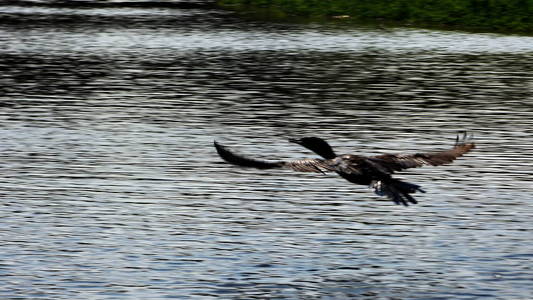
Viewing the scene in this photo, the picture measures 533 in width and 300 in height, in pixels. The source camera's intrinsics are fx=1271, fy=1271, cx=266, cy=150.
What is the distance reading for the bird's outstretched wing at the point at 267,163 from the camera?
11.6m

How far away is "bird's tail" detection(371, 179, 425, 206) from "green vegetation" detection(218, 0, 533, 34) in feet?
108

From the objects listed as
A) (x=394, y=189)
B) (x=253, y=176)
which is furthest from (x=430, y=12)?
(x=394, y=189)

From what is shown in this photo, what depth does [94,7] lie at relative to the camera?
5591cm

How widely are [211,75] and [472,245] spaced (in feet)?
58.3

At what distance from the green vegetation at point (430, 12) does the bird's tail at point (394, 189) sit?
3277cm

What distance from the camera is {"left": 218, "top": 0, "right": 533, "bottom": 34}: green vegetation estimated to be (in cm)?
4544

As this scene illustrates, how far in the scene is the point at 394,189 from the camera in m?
12.2

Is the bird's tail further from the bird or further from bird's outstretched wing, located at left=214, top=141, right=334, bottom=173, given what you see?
bird's outstretched wing, located at left=214, top=141, right=334, bottom=173

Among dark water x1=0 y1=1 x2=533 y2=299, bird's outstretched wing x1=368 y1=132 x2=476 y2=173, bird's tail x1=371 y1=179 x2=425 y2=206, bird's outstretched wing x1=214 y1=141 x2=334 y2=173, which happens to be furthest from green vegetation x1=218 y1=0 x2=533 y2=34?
bird's tail x1=371 y1=179 x2=425 y2=206

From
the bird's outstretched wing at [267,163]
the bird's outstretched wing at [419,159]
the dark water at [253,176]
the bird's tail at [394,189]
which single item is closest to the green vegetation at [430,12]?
the dark water at [253,176]

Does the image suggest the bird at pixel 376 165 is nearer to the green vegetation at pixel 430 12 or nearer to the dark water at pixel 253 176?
the dark water at pixel 253 176

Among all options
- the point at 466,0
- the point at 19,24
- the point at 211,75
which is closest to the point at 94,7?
the point at 19,24

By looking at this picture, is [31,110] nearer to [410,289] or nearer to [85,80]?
[85,80]

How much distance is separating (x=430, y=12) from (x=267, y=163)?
37132mm
